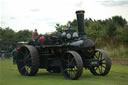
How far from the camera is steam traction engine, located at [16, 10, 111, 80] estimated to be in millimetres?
9883

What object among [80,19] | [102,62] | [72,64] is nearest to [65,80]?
[72,64]

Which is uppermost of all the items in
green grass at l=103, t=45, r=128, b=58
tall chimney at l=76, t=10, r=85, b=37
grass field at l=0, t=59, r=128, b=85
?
tall chimney at l=76, t=10, r=85, b=37

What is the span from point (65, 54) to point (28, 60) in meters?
1.92

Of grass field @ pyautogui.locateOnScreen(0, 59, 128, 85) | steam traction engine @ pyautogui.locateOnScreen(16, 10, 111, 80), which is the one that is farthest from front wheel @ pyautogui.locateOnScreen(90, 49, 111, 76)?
grass field @ pyautogui.locateOnScreen(0, 59, 128, 85)

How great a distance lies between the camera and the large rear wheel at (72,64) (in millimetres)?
9008

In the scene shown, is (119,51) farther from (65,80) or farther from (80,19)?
(65,80)

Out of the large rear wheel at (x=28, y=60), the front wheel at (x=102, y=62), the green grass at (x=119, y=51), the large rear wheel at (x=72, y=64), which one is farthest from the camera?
the green grass at (x=119, y=51)

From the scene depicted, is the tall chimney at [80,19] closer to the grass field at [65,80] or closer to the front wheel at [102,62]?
the front wheel at [102,62]

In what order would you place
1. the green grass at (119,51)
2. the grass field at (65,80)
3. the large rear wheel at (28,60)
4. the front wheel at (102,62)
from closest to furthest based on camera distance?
the grass field at (65,80)
the front wheel at (102,62)
the large rear wheel at (28,60)
the green grass at (119,51)

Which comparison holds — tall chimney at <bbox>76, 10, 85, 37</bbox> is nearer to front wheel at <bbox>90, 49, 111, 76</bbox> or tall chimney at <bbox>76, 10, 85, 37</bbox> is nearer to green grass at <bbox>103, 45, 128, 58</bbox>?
front wheel at <bbox>90, 49, 111, 76</bbox>

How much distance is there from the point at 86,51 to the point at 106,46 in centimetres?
1003

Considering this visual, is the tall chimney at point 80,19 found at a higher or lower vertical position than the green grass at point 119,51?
higher

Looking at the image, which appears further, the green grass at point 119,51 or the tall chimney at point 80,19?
the green grass at point 119,51

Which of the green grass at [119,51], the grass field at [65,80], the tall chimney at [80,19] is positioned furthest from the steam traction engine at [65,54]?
the green grass at [119,51]
